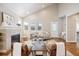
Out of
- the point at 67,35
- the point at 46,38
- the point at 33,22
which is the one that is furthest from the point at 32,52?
the point at 67,35

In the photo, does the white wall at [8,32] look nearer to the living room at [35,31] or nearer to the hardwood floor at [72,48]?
the living room at [35,31]

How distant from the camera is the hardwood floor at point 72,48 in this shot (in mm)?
2092

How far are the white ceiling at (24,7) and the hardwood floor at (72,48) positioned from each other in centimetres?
77

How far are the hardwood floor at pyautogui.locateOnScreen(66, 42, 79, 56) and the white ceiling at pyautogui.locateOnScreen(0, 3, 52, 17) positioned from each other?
30.2 inches

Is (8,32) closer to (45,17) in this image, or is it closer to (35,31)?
(35,31)

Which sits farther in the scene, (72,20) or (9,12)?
(72,20)

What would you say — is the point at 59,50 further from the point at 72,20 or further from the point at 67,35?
the point at 72,20

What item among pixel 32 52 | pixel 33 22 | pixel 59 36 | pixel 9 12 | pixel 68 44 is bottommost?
A: pixel 32 52

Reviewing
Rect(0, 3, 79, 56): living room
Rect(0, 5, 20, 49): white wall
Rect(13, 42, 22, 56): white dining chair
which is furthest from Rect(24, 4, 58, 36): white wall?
Rect(13, 42, 22, 56): white dining chair

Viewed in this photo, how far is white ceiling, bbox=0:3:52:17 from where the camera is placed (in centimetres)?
203

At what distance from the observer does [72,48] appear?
2.19 m

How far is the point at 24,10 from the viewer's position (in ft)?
7.00

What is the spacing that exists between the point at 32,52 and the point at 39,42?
204 millimetres

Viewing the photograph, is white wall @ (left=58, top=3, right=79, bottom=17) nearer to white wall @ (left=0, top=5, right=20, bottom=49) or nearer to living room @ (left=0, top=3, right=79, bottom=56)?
living room @ (left=0, top=3, right=79, bottom=56)
